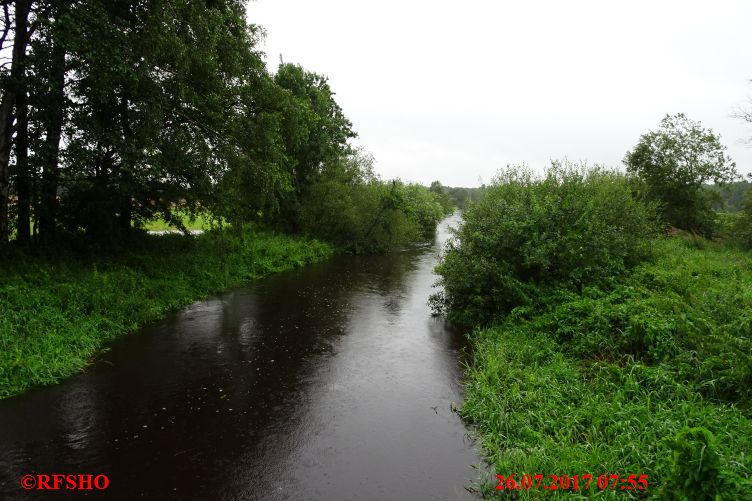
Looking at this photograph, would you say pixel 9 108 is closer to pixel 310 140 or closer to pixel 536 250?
pixel 536 250

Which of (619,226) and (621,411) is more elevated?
(619,226)

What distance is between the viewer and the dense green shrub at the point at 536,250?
1224 cm

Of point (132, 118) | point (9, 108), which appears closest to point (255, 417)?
point (132, 118)

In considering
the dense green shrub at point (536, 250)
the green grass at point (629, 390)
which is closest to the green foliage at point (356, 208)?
the dense green shrub at point (536, 250)

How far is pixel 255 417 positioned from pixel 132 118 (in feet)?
33.0

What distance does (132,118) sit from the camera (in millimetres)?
12430

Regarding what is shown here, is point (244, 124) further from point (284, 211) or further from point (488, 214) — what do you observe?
point (284, 211)

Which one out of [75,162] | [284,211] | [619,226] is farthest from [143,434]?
[284,211]

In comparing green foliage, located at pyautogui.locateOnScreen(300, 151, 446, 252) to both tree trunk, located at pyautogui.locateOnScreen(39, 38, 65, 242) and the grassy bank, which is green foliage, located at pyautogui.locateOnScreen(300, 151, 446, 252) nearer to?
the grassy bank

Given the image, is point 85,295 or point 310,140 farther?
point 310,140

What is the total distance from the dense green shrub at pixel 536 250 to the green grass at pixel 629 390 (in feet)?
4.21

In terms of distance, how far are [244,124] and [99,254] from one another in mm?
6770

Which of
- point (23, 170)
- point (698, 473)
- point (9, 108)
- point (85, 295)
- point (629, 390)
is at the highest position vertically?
point (9, 108)

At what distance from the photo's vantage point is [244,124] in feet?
49.6
